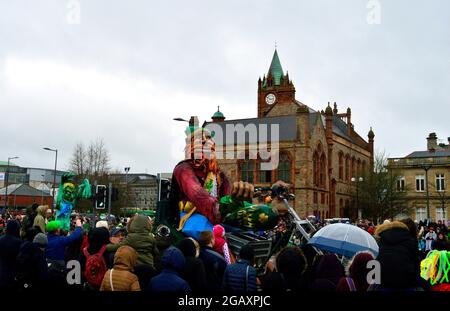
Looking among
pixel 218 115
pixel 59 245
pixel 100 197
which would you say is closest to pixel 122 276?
pixel 59 245

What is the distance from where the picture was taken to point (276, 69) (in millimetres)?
74062

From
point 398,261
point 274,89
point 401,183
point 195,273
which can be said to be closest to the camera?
point 398,261

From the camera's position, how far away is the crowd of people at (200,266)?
3879mm

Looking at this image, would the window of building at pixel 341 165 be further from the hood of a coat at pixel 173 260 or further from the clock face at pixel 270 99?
the hood of a coat at pixel 173 260

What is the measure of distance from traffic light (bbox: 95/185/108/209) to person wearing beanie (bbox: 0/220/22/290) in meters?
6.00

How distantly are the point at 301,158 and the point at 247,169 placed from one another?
21.7ft

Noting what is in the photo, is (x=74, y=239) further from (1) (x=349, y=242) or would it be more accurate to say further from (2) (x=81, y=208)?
(2) (x=81, y=208)

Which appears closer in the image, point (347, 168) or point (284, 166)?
point (284, 166)

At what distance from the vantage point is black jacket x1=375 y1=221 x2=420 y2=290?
374 cm

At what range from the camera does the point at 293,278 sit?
4148mm

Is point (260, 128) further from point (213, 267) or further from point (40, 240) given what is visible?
point (213, 267)

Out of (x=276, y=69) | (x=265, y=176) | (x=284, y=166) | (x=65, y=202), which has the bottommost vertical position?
(x=65, y=202)

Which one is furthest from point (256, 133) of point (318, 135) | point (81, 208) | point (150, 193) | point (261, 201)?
point (150, 193)

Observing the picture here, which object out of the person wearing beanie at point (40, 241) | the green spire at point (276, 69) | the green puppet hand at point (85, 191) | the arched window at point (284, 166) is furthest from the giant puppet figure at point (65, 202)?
the green spire at point (276, 69)
